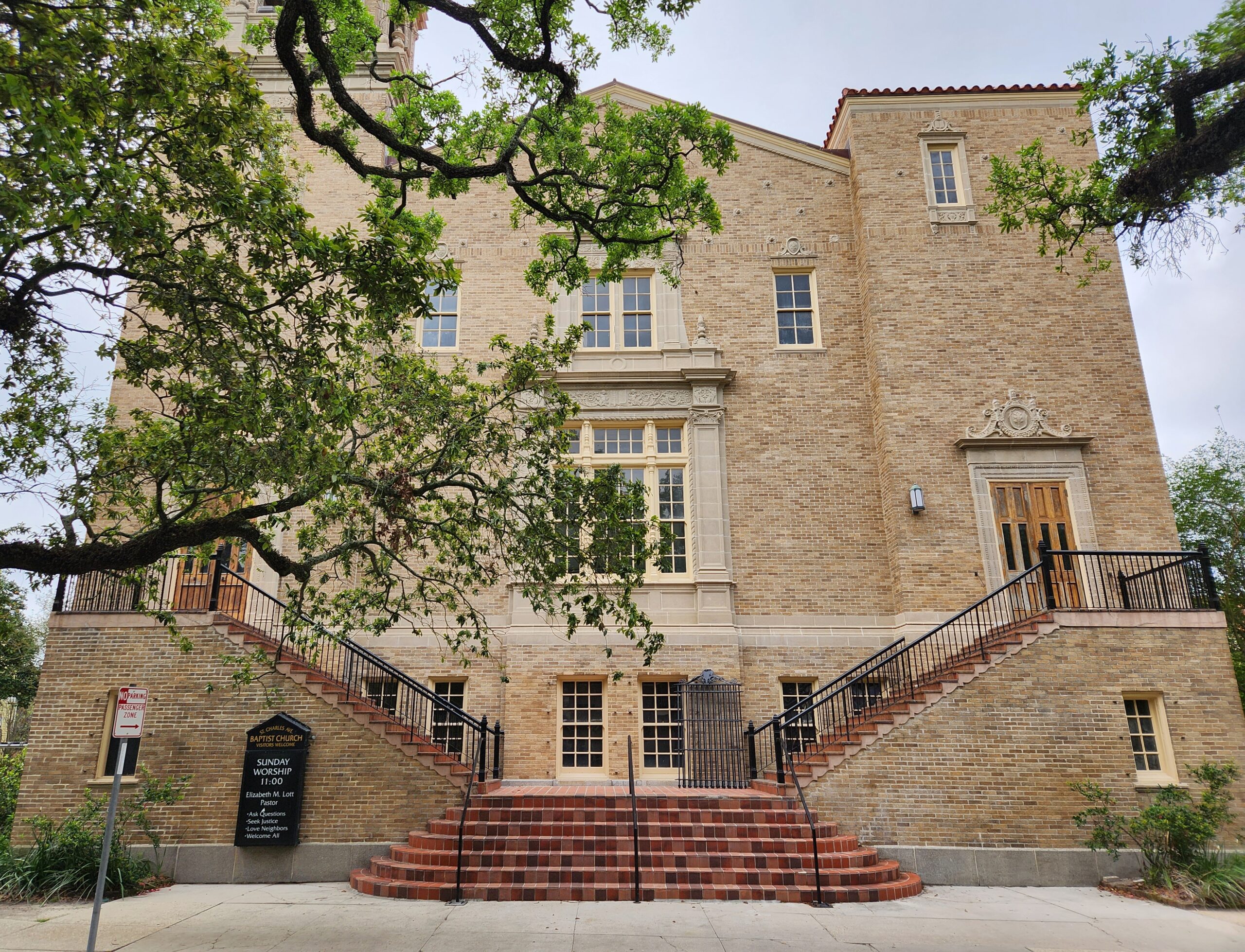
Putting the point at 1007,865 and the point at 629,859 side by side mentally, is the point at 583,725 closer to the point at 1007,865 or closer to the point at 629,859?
the point at 629,859

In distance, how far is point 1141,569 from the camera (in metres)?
14.5

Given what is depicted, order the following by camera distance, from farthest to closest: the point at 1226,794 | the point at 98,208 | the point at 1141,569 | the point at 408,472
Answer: the point at 1141,569, the point at 1226,794, the point at 408,472, the point at 98,208

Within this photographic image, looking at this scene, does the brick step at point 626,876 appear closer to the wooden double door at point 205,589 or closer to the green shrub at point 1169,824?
the green shrub at point 1169,824

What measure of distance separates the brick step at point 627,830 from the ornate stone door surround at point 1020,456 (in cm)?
763

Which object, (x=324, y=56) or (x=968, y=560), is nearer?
(x=324, y=56)

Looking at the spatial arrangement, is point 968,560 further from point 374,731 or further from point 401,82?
point 401,82

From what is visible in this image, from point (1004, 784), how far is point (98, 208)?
42.9 ft

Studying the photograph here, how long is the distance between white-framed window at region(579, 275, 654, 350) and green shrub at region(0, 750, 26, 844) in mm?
12542

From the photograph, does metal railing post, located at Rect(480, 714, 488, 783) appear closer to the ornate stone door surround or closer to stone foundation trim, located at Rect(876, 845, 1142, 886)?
stone foundation trim, located at Rect(876, 845, 1142, 886)

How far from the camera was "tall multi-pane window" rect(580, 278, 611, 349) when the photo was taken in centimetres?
1773

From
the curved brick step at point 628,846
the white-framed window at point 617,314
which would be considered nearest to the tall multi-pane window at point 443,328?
the white-framed window at point 617,314

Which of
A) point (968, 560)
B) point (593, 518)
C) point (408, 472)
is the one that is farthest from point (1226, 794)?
point (408, 472)

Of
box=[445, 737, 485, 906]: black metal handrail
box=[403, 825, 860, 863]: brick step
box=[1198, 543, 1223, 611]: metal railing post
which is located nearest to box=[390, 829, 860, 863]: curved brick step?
box=[403, 825, 860, 863]: brick step

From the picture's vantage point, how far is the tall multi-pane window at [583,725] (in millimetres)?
15047
